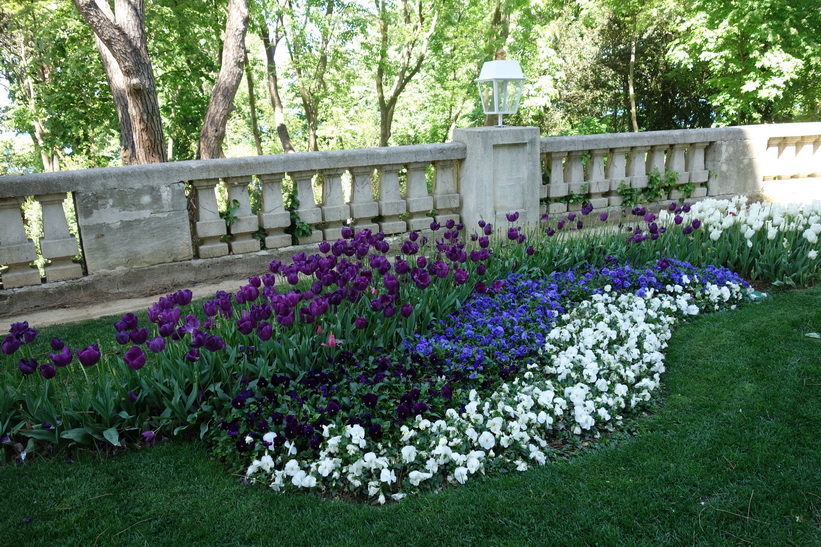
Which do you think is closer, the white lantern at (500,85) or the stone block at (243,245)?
the stone block at (243,245)

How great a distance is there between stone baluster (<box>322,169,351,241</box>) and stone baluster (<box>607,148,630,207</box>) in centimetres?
334

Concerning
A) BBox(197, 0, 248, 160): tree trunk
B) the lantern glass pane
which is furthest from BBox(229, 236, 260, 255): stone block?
BBox(197, 0, 248, 160): tree trunk

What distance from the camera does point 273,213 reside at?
6.09m

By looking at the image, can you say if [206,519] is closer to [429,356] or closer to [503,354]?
[429,356]

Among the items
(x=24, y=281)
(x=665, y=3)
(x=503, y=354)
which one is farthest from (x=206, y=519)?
(x=665, y=3)

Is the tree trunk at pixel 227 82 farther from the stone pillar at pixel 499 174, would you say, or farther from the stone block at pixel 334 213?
the stone pillar at pixel 499 174

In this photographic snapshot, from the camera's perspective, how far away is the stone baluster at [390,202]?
21.2ft

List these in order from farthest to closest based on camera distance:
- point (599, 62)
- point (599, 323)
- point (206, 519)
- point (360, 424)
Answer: point (599, 62) → point (599, 323) → point (360, 424) → point (206, 519)

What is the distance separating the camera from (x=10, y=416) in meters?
3.17

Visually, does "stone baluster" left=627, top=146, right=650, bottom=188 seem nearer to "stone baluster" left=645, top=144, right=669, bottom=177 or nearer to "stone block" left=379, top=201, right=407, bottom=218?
"stone baluster" left=645, top=144, right=669, bottom=177

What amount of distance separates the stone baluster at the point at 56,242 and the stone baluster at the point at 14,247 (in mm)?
121

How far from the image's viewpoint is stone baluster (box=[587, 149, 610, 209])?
7.47m

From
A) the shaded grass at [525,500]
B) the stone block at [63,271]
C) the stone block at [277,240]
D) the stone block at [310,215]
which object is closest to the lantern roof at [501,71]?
the stone block at [310,215]

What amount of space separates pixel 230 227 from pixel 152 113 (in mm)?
3630
